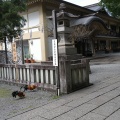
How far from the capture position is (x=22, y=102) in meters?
5.37

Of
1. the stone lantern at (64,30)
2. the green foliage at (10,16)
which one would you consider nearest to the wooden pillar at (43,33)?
the green foliage at (10,16)

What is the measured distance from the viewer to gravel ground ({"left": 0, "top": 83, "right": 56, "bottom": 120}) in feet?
15.0

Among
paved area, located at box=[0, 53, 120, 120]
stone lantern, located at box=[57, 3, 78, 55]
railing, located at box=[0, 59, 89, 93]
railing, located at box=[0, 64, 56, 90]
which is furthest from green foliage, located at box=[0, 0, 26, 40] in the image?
paved area, located at box=[0, 53, 120, 120]

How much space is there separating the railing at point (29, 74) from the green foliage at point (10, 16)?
170cm

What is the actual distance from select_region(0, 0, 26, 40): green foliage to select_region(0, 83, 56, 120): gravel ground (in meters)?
3.56

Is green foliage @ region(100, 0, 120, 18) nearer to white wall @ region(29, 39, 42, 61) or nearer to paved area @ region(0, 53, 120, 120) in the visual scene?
white wall @ region(29, 39, 42, 61)

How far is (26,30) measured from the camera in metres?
21.4

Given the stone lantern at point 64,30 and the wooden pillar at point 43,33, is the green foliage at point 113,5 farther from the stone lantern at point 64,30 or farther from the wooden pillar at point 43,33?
the stone lantern at point 64,30

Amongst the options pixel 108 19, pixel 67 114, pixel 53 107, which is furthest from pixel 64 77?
pixel 108 19

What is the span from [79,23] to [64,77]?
14865mm

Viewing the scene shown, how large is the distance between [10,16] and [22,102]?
4764mm

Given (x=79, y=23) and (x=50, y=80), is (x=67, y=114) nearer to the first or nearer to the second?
(x=50, y=80)

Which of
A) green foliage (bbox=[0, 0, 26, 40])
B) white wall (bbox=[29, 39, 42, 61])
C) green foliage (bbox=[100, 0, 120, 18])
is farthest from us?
white wall (bbox=[29, 39, 42, 61])

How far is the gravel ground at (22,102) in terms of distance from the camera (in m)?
4.58
